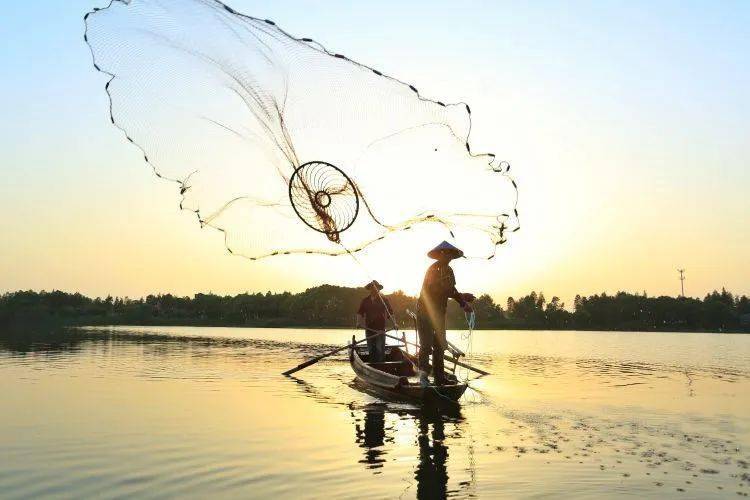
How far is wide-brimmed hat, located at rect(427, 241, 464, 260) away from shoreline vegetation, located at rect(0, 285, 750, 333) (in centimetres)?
11384

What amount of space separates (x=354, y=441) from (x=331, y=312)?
13065cm

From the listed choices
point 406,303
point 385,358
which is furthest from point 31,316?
point 385,358

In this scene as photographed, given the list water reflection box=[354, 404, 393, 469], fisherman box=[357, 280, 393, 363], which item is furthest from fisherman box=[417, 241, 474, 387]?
fisherman box=[357, 280, 393, 363]

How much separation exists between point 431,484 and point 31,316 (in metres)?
154

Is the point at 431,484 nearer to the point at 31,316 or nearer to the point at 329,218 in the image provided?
the point at 329,218

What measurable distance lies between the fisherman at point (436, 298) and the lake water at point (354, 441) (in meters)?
1.88

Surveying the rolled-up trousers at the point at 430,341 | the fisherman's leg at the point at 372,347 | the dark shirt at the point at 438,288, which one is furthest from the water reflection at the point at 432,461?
the fisherman's leg at the point at 372,347

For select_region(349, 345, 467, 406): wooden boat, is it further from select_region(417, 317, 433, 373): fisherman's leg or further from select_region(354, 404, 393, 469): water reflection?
select_region(354, 404, 393, 469): water reflection

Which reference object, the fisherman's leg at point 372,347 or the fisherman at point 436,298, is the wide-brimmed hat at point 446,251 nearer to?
the fisherman at point 436,298

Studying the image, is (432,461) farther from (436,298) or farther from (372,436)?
(436,298)

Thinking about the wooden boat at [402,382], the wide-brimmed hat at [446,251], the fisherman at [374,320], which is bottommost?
the wooden boat at [402,382]

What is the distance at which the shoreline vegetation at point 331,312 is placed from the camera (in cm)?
A: 14062

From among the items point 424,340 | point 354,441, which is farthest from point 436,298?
point 354,441

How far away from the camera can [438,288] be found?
15.1 meters
